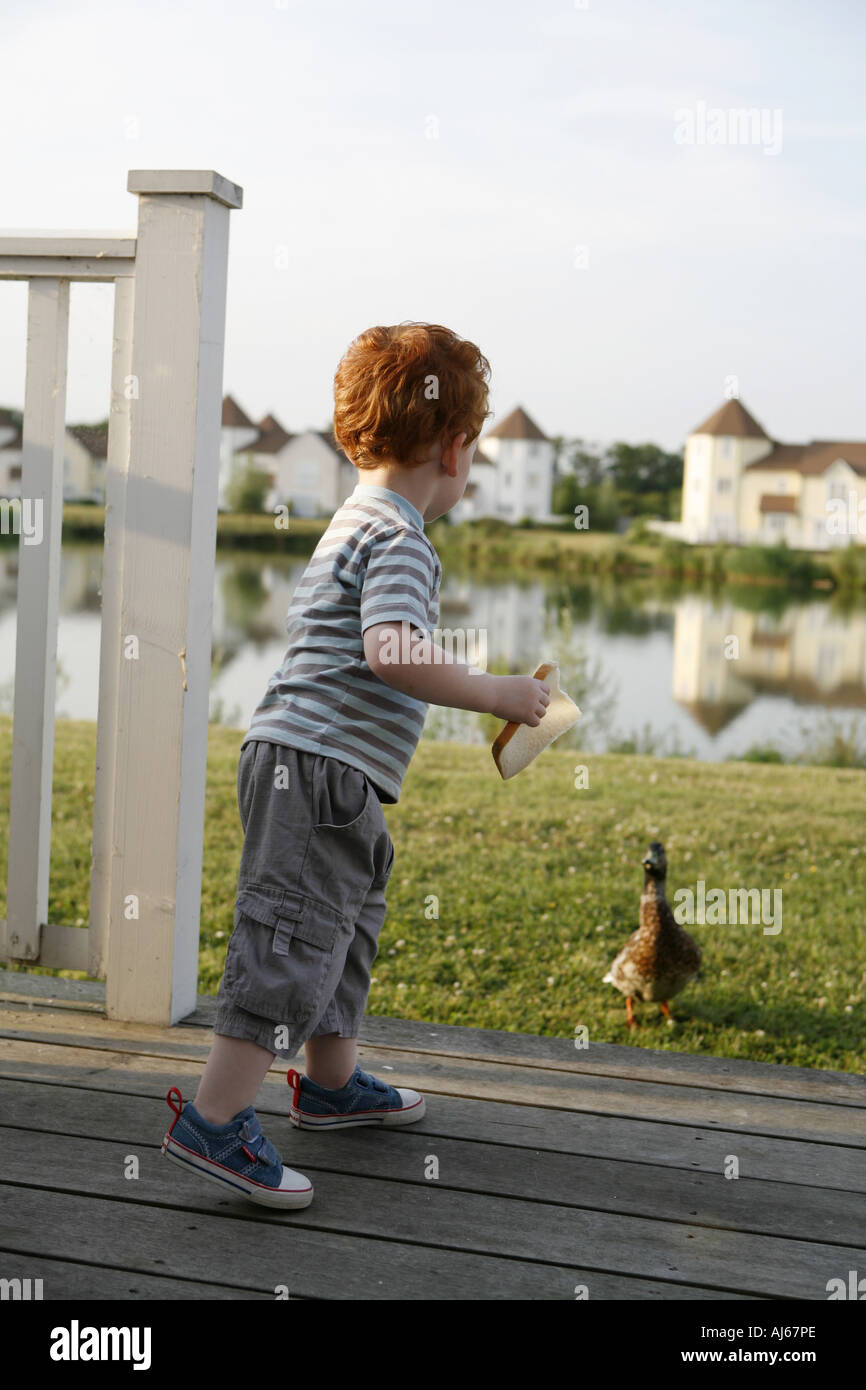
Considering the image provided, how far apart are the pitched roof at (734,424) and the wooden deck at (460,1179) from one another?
88.6ft

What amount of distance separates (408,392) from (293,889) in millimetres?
786

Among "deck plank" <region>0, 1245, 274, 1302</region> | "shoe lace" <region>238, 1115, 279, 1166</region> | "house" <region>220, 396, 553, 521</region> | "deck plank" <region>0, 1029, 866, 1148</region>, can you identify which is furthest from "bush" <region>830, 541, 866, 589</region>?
"deck plank" <region>0, 1245, 274, 1302</region>

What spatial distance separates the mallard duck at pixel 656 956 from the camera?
3238 millimetres

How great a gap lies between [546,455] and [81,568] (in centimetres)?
1428

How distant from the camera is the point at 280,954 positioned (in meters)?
1.83

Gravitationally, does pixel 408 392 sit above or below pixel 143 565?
above

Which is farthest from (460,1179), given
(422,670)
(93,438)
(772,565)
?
(772,565)

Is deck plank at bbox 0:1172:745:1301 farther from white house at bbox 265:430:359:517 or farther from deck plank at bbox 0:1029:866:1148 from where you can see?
white house at bbox 265:430:359:517

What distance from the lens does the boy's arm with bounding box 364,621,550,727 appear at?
175cm

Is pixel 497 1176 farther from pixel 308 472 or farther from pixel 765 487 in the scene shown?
pixel 765 487

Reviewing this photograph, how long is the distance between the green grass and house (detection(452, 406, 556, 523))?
1227 cm

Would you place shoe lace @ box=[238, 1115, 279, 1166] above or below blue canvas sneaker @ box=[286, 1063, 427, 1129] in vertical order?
above
